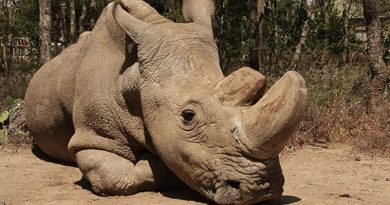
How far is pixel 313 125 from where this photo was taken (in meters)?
8.98

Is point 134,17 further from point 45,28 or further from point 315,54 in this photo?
point 315,54

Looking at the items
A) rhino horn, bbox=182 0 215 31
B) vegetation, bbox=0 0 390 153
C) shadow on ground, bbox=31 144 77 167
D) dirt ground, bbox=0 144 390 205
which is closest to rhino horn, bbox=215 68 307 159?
dirt ground, bbox=0 144 390 205

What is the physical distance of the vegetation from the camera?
9070 millimetres

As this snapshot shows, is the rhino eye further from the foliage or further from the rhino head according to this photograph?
the foliage

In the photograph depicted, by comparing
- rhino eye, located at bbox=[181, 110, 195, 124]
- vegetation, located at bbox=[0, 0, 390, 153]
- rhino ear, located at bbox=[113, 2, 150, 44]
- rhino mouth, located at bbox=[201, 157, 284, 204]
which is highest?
rhino ear, located at bbox=[113, 2, 150, 44]

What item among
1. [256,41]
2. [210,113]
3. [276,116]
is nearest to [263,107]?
[276,116]

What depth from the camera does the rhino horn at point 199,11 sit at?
231 inches

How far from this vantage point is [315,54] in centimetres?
1252

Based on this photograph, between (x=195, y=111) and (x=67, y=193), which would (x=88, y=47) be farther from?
(x=195, y=111)

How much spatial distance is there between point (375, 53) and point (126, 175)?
19.2ft

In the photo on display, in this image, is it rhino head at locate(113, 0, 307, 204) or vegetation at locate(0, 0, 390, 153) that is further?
vegetation at locate(0, 0, 390, 153)

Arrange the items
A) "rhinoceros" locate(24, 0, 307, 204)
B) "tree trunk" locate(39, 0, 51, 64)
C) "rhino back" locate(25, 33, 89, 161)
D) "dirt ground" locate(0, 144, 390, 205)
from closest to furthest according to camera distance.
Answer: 1. "rhinoceros" locate(24, 0, 307, 204)
2. "dirt ground" locate(0, 144, 390, 205)
3. "rhino back" locate(25, 33, 89, 161)
4. "tree trunk" locate(39, 0, 51, 64)

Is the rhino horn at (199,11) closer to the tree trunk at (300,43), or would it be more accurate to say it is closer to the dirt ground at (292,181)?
the dirt ground at (292,181)

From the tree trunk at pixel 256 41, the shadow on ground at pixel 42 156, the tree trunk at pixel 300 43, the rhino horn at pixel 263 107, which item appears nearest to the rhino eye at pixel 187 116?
the rhino horn at pixel 263 107
